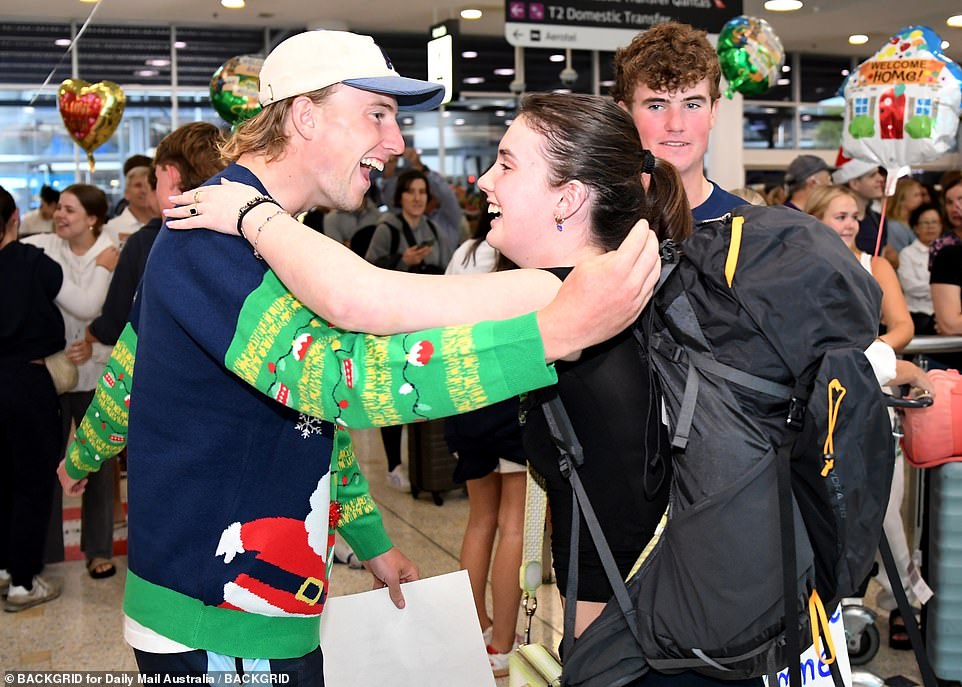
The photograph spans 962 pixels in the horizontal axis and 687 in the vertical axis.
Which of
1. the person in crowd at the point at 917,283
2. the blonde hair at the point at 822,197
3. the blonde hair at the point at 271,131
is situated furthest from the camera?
the person in crowd at the point at 917,283

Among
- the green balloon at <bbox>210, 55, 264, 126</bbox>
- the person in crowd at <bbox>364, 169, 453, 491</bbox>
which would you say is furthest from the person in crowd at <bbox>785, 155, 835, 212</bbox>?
the green balloon at <bbox>210, 55, 264, 126</bbox>

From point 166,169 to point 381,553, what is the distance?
75.8 inches

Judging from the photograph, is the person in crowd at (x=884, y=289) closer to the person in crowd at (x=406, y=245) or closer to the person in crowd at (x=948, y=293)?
the person in crowd at (x=948, y=293)

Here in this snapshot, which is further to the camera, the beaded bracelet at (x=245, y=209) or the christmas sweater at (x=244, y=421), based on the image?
the beaded bracelet at (x=245, y=209)

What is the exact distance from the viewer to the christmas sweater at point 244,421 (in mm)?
1332

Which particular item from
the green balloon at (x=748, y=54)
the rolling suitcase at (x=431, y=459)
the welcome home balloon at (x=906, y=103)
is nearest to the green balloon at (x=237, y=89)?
the rolling suitcase at (x=431, y=459)

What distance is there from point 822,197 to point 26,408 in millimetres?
3693

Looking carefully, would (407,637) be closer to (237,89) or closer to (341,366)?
(341,366)

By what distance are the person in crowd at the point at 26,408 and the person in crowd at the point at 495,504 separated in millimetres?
2083

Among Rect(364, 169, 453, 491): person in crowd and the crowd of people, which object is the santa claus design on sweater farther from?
Rect(364, 169, 453, 491): person in crowd

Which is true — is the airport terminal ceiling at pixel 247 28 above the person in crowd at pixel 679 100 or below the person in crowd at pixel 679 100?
above

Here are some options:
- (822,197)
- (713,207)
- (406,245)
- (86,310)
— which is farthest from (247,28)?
(713,207)

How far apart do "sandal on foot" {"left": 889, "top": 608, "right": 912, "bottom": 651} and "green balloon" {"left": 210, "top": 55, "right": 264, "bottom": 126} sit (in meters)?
3.68

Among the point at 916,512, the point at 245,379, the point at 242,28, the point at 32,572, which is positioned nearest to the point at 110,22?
the point at 242,28
